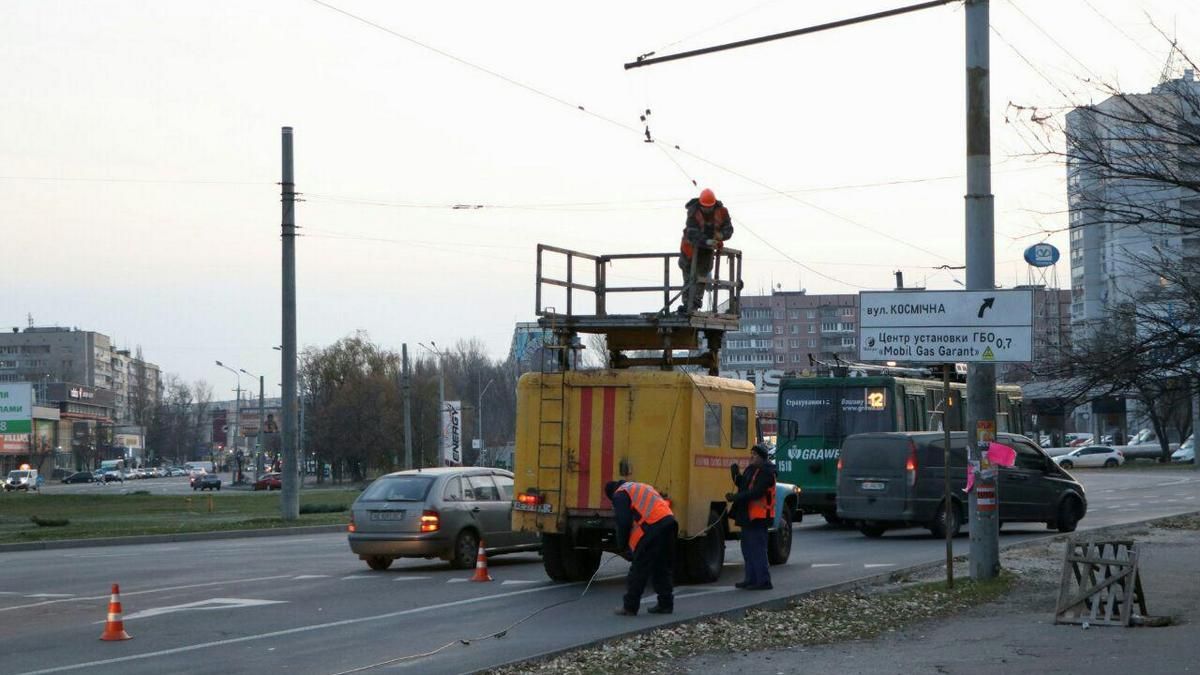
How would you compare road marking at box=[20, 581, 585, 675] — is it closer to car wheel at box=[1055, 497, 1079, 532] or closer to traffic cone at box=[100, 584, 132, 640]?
traffic cone at box=[100, 584, 132, 640]

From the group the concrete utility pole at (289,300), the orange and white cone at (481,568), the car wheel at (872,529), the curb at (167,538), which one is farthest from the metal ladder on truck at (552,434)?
the concrete utility pole at (289,300)

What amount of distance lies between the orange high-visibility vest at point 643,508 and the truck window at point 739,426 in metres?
3.83

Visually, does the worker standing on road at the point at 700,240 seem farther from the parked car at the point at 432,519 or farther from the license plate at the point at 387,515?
the license plate at the point at 387,515

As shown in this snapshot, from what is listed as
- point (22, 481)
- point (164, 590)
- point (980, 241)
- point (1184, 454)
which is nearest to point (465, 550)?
point (164, 590)

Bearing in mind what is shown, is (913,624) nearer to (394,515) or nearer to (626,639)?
(626,639)

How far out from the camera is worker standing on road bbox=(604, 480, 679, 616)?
45.2 ft

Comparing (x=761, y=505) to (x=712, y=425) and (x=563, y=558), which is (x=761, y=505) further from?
(x=563, y=558)

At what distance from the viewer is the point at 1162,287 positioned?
16406 millimetres

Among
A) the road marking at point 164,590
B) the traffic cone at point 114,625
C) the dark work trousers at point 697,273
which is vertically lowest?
the road marking at point 164,590

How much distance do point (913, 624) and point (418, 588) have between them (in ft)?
22.5

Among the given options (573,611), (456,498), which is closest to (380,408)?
(456,498)

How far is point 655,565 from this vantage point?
45.4ft

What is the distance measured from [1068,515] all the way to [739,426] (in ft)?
35.6

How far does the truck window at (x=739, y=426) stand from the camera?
17661mm
